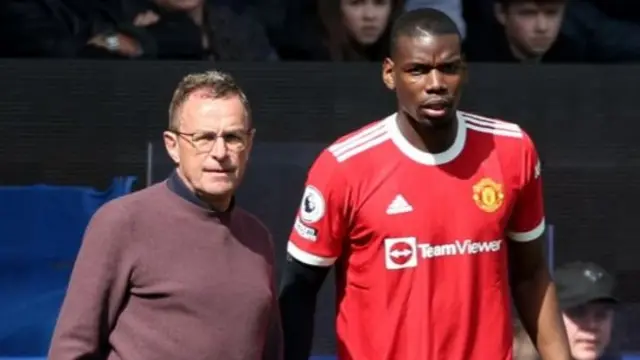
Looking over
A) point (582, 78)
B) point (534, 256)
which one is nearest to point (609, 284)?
point (582, 78)

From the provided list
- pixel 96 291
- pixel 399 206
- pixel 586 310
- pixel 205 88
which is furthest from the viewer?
pixel 586 310

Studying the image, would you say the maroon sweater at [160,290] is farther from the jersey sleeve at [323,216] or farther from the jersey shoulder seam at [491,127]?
the jersey shoulder seam at [491,127]

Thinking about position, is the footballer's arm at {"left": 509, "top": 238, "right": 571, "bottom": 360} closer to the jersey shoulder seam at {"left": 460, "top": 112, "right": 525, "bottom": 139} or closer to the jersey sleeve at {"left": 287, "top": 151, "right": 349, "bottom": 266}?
the jersey shoulder seam at {"left": 460, "top": 112, "right": 525, "bottom": 139}

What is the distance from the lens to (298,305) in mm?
3336

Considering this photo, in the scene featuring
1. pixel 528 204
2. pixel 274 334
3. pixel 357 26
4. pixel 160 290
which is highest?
pixel 357 26

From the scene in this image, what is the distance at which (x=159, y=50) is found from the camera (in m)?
4.93

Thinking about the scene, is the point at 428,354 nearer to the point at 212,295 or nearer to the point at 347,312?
the point at 347,312

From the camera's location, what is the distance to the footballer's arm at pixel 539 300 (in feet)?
11.2

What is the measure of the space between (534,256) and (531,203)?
0.13m

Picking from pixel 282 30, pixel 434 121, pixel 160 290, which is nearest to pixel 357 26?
pixel 282 30

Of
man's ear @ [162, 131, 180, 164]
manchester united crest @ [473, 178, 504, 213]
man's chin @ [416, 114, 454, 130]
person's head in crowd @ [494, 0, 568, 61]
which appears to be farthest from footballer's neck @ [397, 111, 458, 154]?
person's head in crowd @ [494, 0, 568, 61]

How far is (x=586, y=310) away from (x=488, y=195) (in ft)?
3.94

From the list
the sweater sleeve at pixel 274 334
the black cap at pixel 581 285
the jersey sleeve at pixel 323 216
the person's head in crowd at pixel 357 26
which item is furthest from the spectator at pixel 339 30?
the sweater sleeve at pixel 274 334

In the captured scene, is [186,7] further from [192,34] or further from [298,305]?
[298,305]
